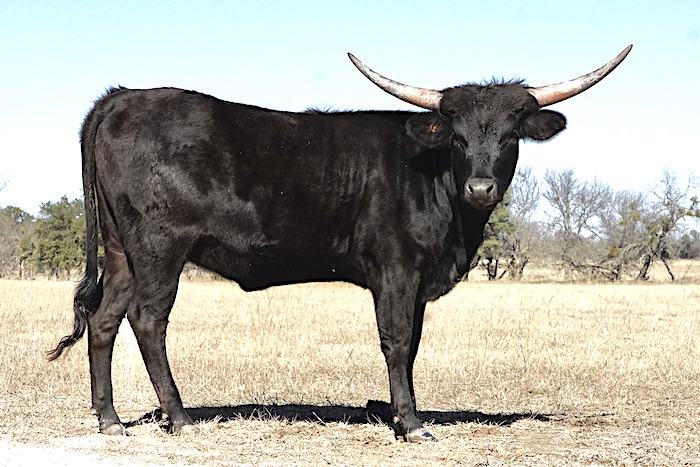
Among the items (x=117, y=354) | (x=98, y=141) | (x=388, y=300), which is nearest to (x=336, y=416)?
(x=388, y=300)

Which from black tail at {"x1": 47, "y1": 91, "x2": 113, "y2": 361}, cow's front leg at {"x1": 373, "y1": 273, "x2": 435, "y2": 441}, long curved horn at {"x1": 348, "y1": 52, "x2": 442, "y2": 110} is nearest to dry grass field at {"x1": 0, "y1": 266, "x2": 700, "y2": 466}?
cow's front leg at {"x1": 373, "y1": 273, "x2": 435, "y2": 441}

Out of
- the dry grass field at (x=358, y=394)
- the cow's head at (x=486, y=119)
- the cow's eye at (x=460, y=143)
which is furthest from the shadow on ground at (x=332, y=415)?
the cow's eye at (x=460, y=143)

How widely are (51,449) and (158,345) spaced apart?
1236 millimetres

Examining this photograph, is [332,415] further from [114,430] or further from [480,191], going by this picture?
[480,191]

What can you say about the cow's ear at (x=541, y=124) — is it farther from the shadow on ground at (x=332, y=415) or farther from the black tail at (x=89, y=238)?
the black tail at (x=89, y=238)

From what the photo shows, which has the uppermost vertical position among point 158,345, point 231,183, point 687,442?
point 231,183

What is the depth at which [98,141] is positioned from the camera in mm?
7105

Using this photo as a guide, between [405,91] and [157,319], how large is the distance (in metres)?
2.87

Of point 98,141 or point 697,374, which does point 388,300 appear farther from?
point 697,374

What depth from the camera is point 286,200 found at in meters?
7.02

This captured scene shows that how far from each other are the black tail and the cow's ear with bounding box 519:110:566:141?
145 inches

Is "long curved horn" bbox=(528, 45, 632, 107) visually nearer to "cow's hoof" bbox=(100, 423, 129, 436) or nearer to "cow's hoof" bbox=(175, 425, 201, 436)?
"cow's hoof" bbox=(175, 425, 201, 436)

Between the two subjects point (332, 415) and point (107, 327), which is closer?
point (107, 327)

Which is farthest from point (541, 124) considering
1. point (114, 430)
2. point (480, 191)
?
point (114, 430)
